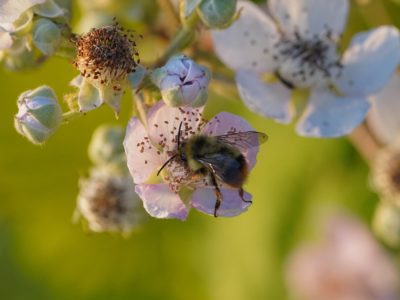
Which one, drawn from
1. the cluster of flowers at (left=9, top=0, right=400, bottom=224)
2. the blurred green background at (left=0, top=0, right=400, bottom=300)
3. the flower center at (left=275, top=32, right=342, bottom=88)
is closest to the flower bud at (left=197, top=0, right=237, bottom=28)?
the cluster of flowers at (left=9, top=0, right=400, bottom=224)

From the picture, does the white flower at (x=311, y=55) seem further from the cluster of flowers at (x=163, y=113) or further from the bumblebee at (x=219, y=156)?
the bumblebee at (x=219, y=156)

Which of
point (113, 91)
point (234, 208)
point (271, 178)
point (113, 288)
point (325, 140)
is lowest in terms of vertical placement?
point (113, 288)

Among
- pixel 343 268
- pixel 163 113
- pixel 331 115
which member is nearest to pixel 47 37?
pixel 163 113

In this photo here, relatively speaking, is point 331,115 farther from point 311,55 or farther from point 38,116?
point 38,116

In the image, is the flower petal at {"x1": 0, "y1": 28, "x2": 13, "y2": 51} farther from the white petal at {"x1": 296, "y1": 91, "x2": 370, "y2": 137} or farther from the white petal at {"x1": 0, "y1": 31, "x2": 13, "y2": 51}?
the white petal at {"x1": 296, "y1": 91, "x2": 370, "y2": 137}

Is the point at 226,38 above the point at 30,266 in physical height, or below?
above

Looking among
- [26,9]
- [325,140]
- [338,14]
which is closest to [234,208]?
[26,9]

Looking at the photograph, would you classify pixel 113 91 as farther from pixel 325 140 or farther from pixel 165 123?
pixel 325 140

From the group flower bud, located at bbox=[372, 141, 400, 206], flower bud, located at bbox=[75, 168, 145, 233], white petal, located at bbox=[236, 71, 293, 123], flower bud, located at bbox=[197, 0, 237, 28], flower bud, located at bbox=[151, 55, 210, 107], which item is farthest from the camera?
flower bud, located at bbox=[372, 141, 400, 206]
